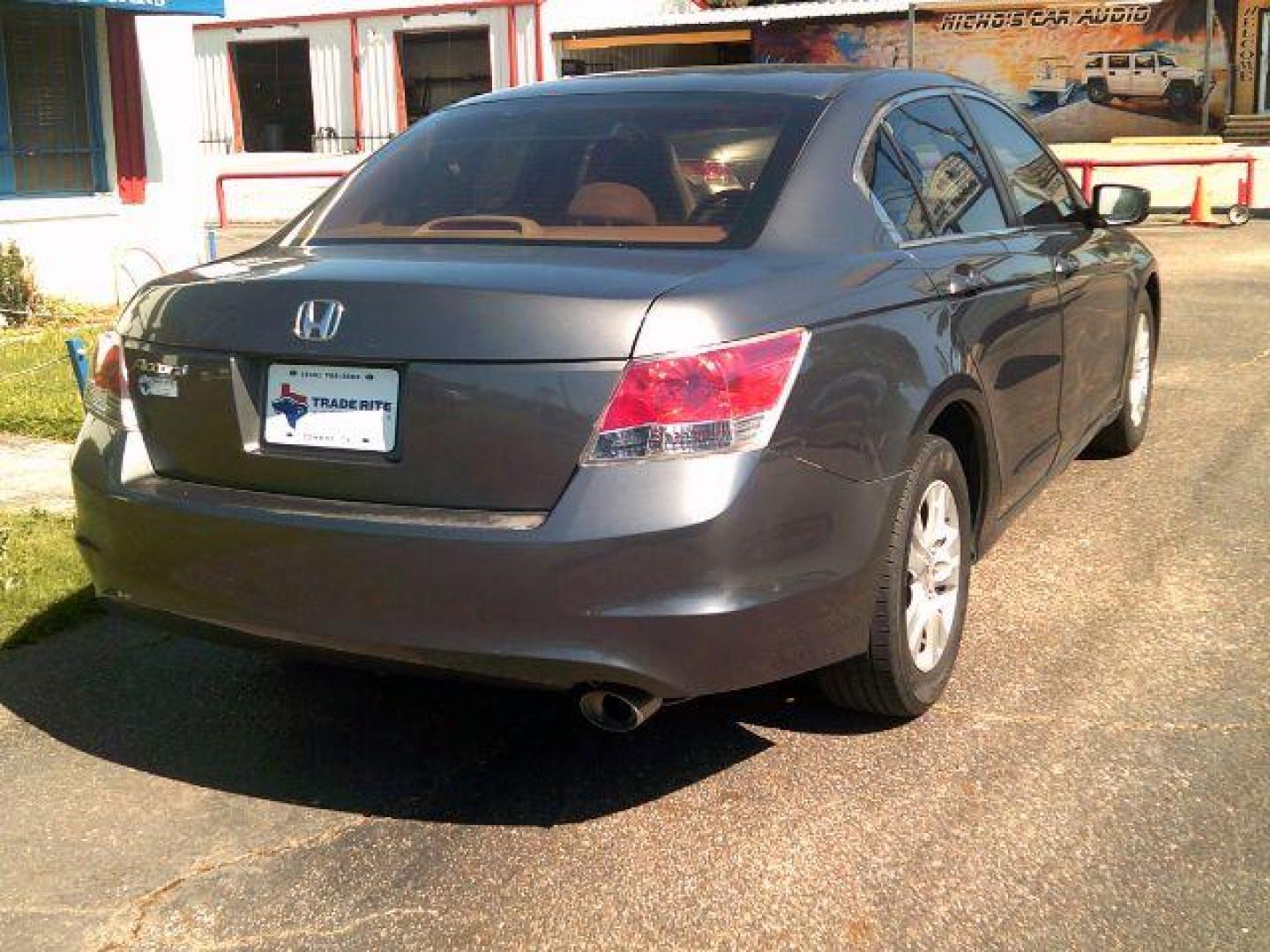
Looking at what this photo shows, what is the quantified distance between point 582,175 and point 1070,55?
3503 cm

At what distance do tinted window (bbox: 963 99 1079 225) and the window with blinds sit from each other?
31.5ft

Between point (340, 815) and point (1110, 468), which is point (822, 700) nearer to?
point (340, 815)

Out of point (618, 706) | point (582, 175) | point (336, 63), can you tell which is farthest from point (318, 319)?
point (336, 63)

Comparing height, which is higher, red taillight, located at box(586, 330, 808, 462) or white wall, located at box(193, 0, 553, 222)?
white wall, located at box(193, 0, 553, 222)

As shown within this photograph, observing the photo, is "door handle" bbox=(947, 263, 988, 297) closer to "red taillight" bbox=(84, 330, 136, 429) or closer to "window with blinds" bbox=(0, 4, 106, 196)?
"red taillight" bbox=(84, 330, 136, 429)

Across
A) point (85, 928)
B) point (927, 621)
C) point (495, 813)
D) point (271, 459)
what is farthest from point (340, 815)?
point (927, 621)

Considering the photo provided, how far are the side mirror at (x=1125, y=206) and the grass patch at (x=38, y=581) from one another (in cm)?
400

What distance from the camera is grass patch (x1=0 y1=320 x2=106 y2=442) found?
7582mm

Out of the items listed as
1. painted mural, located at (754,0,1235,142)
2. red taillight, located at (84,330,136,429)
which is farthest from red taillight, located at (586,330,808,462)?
painted mural, located at (754,0,1235,142)

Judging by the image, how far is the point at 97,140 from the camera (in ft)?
43.1

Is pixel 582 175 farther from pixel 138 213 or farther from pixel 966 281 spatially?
pixel 138 213

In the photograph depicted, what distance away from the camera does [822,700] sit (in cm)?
402

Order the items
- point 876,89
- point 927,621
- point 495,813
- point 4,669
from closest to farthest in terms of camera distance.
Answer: point 495,813 → point 927,621 → point 876,89 → point 4,669

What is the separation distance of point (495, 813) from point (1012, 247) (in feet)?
7.83
